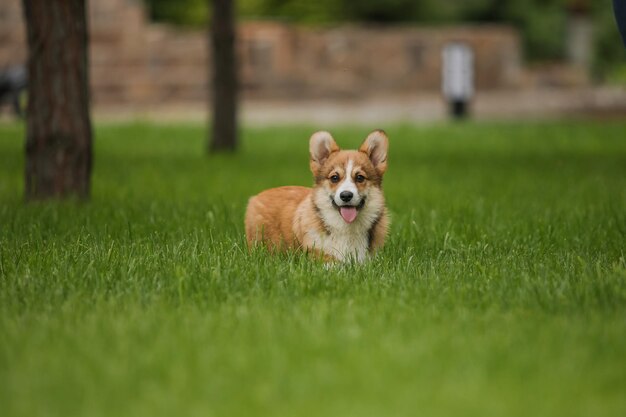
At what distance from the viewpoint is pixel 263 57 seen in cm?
2644

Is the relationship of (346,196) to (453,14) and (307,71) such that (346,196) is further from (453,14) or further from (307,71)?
(453,14)

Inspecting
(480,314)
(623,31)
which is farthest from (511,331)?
(623,31)

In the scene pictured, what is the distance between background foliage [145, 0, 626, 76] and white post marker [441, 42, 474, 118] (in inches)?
301

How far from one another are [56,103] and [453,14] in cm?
2734

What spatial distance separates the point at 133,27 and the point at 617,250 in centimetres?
1982

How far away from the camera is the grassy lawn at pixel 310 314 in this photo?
4.16 m

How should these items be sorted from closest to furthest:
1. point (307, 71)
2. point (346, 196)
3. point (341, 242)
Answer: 1. point (346, 196)
2. point (341, 242)
3. point (307, 71)

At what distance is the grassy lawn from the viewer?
416 centimetres

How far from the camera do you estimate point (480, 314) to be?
17.9 feet

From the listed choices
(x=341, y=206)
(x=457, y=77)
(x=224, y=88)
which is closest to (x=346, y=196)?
(x=341, y=206)

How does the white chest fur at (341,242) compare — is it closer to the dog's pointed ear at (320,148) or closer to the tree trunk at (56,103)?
the dog's pointed ear at (320,148)

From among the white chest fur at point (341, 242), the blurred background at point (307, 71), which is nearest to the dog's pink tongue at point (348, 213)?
the white chest fur at point (341, 242)

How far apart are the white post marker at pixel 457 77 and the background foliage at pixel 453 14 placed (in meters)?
7.64

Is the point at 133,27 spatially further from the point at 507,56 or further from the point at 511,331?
the point at 511,331
